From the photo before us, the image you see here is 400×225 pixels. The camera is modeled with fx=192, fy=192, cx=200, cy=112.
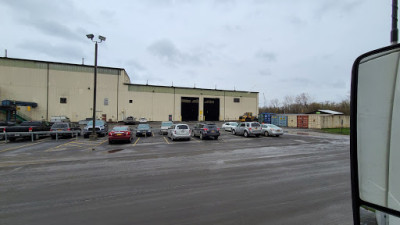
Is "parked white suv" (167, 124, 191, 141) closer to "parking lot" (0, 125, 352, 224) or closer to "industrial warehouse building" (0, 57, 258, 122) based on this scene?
"parking lot" (0, 125, 352, 224)

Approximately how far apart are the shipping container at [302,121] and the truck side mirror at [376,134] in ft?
140

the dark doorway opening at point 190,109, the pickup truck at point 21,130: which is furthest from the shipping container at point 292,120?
the pickup truck at point 21,130

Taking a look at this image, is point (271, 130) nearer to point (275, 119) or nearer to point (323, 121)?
point (323, 121)

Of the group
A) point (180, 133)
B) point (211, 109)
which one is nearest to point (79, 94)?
point (211, 109)

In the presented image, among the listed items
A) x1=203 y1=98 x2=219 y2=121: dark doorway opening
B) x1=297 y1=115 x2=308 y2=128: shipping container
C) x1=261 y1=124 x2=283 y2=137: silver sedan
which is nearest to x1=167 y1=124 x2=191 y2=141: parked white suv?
x1=261 y1=124 x2=283 y2=137: silver sedan

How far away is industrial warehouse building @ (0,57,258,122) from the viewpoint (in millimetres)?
38875

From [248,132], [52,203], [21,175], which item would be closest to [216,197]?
[52,203]

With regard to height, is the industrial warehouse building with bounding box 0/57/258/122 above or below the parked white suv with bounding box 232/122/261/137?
above

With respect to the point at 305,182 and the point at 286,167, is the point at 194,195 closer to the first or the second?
the point at 305,182

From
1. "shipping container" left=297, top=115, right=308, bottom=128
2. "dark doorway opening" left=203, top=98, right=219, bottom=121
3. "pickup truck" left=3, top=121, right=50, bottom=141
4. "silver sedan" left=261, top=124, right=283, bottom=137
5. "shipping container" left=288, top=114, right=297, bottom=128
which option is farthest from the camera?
"dark doorway opening" left=203, top=98, right=219, bottom=121

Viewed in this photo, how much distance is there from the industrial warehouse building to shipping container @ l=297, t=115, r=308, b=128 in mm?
23563

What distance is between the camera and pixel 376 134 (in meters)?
1.42

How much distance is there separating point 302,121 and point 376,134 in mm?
43659

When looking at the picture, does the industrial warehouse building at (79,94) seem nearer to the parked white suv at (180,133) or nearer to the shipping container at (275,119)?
the shipping container at (275,119)
